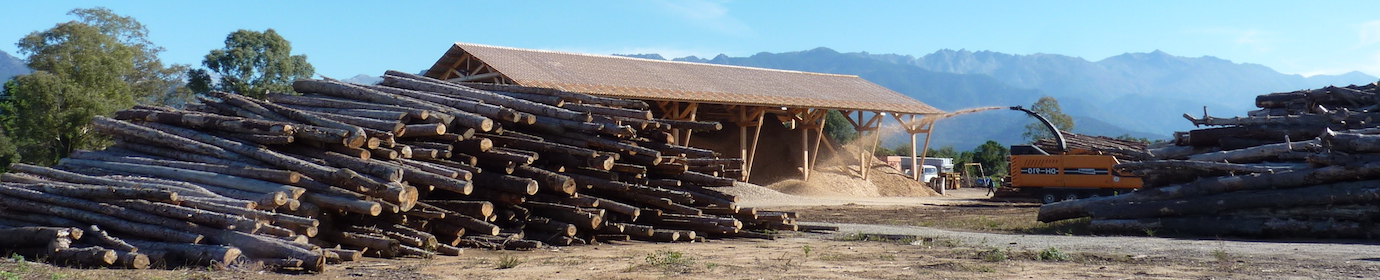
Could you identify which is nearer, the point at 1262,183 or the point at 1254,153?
the point at 1262,183

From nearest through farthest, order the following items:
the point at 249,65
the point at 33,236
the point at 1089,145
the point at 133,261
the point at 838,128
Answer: the point at 133,261 < the point at 33,236 < the point at 1089,145 < the point at 249,65 < the point at 838,128

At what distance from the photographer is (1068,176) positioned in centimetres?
2500

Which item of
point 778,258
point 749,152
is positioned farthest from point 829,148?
point 778,258

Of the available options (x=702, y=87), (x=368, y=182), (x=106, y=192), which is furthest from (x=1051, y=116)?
(x=106, y=192)

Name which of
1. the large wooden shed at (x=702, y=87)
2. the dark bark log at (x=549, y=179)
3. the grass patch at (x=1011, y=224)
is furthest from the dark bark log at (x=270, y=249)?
the large wooden shed at (x=702, y=87)

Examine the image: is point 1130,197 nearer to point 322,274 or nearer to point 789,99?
point 322,274

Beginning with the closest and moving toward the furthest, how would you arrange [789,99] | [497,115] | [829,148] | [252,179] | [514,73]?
[252,179] < [497,115] < [514,73] < [789,99] < [829,148]

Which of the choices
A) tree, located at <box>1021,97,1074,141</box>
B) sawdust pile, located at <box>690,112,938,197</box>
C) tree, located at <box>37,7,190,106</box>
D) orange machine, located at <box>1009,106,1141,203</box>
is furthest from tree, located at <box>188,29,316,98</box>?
tree, located at <box>1021,97,1074,141</box>

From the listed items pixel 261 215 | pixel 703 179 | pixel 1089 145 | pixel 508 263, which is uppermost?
pixel 1089 145

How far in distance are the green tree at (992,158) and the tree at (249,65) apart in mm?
36322

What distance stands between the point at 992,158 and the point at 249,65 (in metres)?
39.4

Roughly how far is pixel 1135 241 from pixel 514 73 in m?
16.1

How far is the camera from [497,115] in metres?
10.6

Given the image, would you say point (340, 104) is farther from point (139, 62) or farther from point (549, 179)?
point (139, 62)
